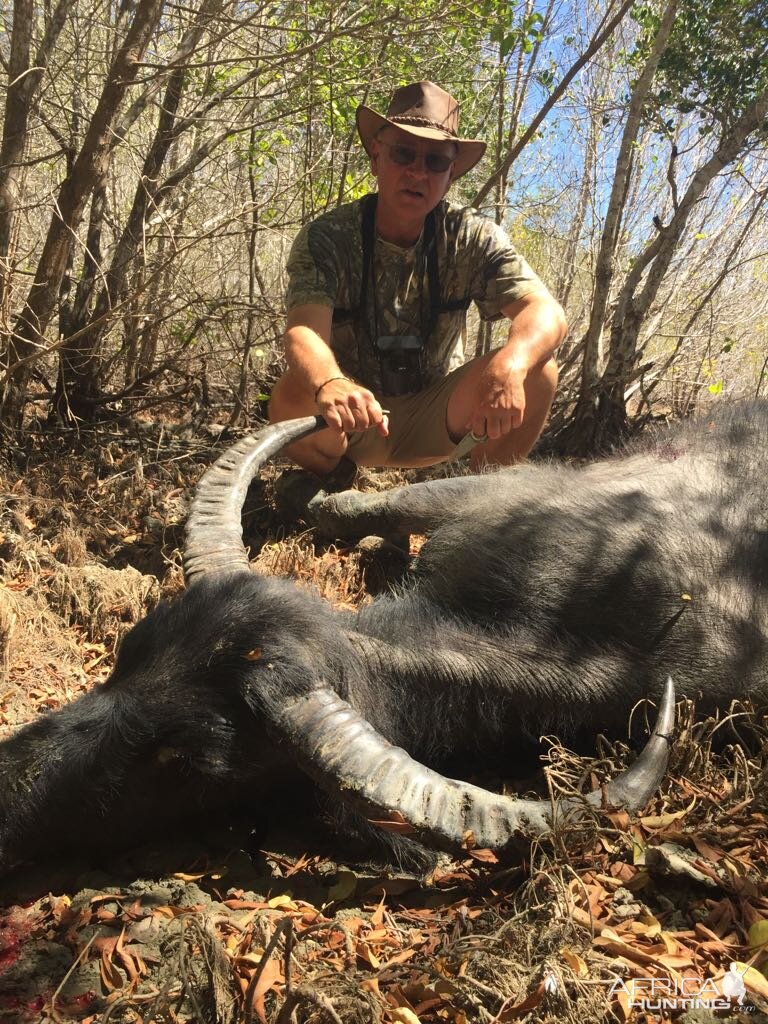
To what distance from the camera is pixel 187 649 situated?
8.01 ft

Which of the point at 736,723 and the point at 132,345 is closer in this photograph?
the point at 736,723

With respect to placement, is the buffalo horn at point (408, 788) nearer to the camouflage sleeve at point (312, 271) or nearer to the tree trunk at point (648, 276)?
the camouflage sleeve at point (312, 271)

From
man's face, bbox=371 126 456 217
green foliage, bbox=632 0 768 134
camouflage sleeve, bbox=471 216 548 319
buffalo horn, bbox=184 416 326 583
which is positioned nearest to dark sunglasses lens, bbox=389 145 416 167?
man's face, bbox=371 126 456 217

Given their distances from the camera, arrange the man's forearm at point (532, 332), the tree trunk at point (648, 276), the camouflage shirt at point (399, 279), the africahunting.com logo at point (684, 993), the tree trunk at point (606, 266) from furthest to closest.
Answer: the tree trunk at point (648, 276), the tree trunk at point (606, 266), the camouflage shirt at point (399, 279), the man's forearm at point (532, 332), the africahunting.com logo at point (684, 993)

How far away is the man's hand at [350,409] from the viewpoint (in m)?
3.40

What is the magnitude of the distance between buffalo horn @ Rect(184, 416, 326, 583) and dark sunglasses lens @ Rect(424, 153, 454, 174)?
1655 millimetres

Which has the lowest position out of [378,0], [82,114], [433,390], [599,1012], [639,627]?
[599,1012]

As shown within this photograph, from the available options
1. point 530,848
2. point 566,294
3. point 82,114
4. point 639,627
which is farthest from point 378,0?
point 530,848

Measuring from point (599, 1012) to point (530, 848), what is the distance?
451mm

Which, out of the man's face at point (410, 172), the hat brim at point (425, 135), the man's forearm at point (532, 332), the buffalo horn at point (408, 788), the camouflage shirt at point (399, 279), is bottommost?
the buffalo horn at point (408, 788)

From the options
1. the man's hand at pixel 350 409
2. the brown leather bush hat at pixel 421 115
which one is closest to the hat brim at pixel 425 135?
the brown leather bush hat at pixel 421 115

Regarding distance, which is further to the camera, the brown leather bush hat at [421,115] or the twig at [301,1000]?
the brown leather bush hat at [421,115]

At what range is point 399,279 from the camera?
4.55m

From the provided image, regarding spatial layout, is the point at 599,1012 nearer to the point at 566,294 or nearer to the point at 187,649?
the point at 187,649
